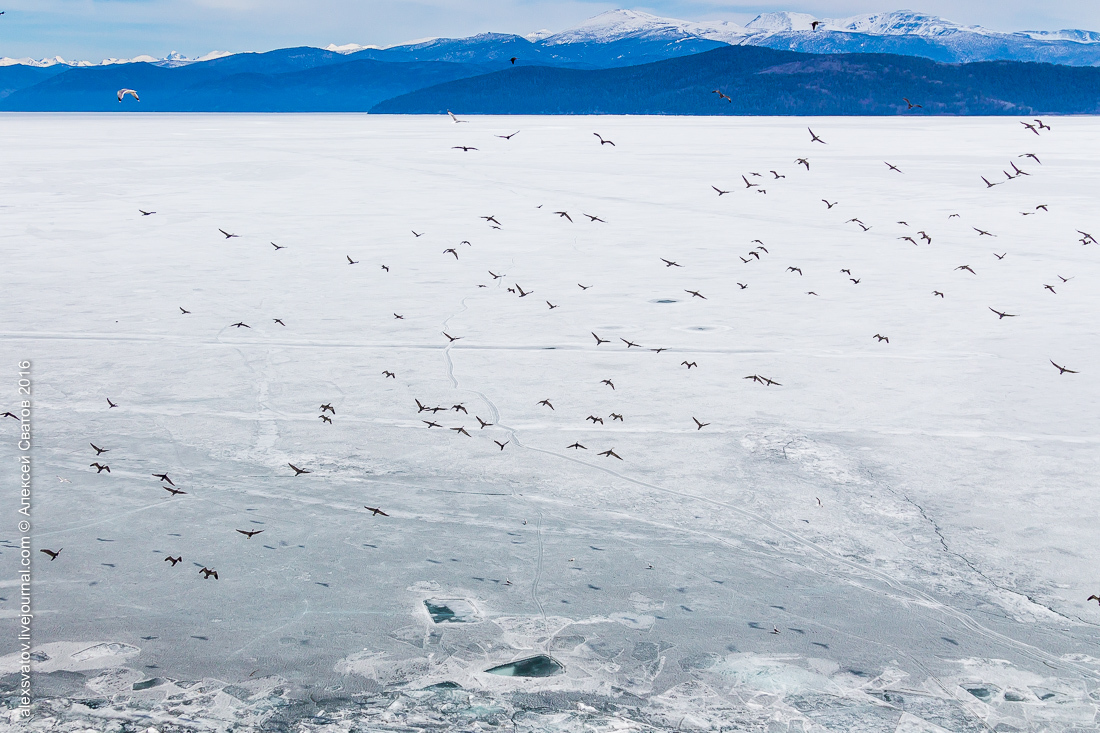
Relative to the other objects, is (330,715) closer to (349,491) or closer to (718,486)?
(349,491)

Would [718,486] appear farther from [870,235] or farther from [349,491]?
[870,235]

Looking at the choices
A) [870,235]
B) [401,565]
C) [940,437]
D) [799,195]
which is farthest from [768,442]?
[799,195]

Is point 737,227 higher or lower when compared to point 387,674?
higher

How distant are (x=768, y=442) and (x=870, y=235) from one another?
1033 centimetres

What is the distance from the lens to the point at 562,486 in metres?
5.98

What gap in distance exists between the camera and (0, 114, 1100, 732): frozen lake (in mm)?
3910

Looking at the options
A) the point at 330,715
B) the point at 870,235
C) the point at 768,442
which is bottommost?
the point at 330,715

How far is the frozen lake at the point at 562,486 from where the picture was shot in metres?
3.91

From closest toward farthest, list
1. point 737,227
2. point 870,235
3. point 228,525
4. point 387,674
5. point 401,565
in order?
1. point 387,674
2. point 401,565
3. point 228,525
4. point 870,235
5. point 737,227

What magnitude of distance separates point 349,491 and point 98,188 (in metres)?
19.3

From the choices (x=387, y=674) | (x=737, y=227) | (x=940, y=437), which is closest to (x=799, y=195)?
(x=737, y=227)

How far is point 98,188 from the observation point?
21578 millimetres

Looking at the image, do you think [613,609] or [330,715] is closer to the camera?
[330,715]

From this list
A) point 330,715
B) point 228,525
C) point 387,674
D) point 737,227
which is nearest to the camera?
point 330,715
